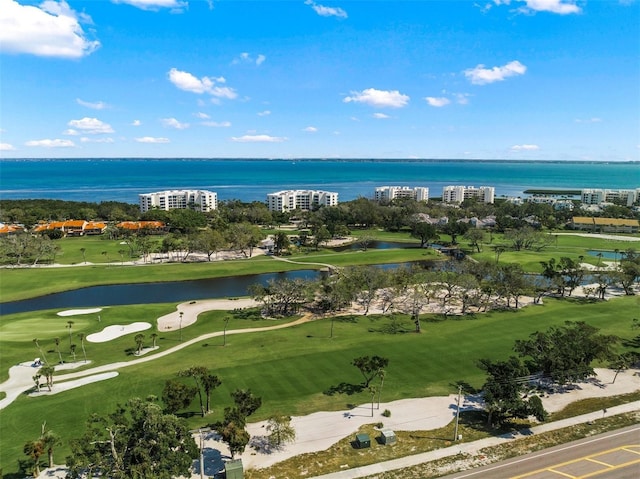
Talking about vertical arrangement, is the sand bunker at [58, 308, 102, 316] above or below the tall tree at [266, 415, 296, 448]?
below

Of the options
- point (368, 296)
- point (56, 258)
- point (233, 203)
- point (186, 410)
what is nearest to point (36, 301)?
point (56, 258)

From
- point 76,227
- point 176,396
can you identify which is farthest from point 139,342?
point 76,227

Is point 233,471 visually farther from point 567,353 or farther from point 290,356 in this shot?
point 567,353

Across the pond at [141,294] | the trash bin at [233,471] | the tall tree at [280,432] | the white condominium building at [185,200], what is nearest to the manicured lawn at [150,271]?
the pond at [141,294]

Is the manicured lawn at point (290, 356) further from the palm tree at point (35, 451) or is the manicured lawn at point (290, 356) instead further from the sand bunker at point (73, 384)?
the palm tree at point (35, 451)

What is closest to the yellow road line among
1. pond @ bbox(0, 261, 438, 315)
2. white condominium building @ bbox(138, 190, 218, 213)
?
pond @ bbox(0, 261, 438, 315)

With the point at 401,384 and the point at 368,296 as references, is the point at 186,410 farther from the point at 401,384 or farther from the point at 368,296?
the point at 368,296

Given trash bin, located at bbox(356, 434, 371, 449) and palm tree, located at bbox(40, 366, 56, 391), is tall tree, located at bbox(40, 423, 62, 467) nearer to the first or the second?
palm tree, located at bbox(40, 366, 56, 391)

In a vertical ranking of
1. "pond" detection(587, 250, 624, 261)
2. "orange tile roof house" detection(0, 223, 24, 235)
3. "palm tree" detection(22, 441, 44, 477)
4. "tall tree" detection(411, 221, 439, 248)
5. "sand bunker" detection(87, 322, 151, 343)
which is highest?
"tall tree" detection(411, 221, 439, 248)
